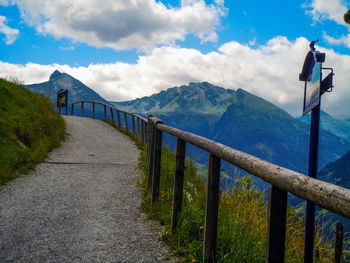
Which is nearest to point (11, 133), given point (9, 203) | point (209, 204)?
point (9, 203)

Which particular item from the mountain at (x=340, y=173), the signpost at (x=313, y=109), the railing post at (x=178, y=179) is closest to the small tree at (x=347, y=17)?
the signpost at (x=313, y=109)

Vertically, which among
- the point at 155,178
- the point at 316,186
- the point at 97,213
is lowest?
the point at 97,213

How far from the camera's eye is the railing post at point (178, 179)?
3537 millimetres

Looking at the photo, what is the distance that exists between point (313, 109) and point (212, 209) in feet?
3.89

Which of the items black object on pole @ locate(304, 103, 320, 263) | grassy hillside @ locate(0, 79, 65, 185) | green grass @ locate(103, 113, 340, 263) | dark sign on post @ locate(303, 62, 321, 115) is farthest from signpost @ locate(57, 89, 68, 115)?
black object on pole @ locate(304, 103, 320, 263)

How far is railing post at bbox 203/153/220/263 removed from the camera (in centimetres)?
255

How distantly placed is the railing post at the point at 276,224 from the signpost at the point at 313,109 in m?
0.65

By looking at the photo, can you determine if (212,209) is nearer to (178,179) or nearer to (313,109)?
(178,179)

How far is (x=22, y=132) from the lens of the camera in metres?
8.89

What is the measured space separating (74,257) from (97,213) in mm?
1512

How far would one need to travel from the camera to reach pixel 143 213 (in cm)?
471

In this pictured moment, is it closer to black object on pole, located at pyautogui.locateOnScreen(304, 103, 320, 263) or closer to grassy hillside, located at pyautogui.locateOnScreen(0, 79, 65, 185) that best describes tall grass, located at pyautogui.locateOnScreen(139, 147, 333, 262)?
black object on pole, located at pyautogui.locateOnScreen(304, 103, 320, 263)

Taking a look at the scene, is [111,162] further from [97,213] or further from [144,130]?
→ [97,213]

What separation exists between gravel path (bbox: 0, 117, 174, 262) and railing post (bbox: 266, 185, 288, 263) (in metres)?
1.91
